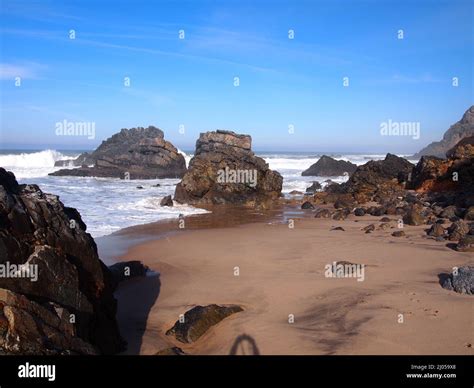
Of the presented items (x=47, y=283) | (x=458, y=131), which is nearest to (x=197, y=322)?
(x=47, y=283)

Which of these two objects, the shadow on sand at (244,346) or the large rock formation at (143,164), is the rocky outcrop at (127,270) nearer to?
the shadow on sand at (244,346)

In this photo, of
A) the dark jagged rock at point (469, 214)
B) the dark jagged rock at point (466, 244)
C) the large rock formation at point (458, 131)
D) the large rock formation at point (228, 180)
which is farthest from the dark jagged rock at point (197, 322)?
the large rock formation at point (458, 131)

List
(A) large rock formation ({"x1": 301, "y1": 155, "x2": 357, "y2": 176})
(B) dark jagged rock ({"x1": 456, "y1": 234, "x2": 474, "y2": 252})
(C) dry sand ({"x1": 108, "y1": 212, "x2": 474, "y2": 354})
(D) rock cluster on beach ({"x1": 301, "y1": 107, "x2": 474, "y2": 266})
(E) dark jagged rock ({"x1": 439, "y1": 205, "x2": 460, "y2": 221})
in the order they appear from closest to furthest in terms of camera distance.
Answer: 1. (C) dry sand ({"x1": 108, "y1": 212, "x2": 474, "y2": 354})
2. (B) dark jagged rock ({"x1": 456, "y1": 234, "x2": 474, "y2": 252})
3. (D) rock cluster on beach ({"x1": 301, "y1": 107, "x2": 474, "y2": 266})
4. (E) dark jagged rock ({"x1": 439, "y1": 205, "x2": 460, "y2": 221})
5. (A) large rock formation ({"x1": 301, "y1": 155, "x2": 357, "y2": 176})

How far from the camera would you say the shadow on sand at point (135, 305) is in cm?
671

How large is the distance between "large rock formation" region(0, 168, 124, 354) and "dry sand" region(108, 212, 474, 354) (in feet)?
2.94

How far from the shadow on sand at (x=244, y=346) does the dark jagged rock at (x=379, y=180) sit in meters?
18.2

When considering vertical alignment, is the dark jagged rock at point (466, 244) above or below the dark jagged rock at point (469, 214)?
below

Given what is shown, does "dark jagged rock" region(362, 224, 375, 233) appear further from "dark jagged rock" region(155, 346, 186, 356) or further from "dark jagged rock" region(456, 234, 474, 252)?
"dark jagged rock" region(155, 346, 186, 356)

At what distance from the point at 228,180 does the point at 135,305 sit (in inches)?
728

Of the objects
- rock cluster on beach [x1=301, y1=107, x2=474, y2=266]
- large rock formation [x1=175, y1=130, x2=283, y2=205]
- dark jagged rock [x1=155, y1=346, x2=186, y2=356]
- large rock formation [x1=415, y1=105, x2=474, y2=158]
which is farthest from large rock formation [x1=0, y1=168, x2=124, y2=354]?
large rock formation [x1=415, y1=105, x2=474, y2=158]

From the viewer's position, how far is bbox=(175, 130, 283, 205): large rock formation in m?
25.4

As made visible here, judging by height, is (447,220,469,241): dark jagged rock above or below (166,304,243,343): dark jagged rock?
above

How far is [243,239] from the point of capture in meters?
14.1

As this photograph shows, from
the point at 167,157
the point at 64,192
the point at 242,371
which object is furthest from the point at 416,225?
the point at 167,157
